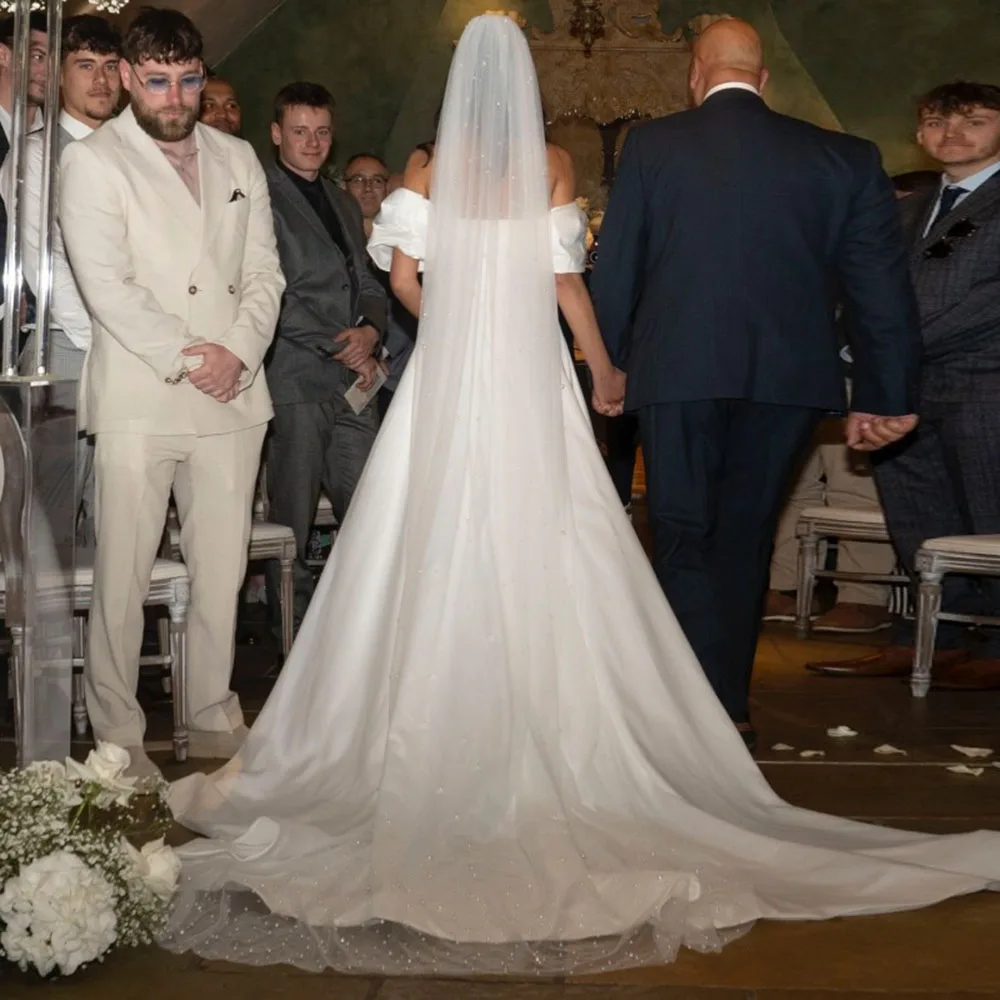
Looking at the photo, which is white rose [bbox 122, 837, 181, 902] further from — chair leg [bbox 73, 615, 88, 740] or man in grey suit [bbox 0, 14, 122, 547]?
man in grey suit [bbox 0, 14, 122, 547]

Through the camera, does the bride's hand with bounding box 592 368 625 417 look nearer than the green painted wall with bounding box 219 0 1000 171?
Yes

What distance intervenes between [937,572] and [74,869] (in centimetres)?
351

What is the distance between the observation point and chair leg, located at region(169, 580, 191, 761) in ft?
15.3

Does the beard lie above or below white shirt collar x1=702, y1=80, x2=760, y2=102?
below

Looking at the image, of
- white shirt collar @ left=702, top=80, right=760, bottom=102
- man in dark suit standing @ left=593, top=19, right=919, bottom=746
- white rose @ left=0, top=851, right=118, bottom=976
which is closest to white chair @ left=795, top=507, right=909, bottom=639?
man in dark suit standing @ left=593, top=19, right=919, bottom=746

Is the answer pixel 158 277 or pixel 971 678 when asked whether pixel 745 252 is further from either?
pixel 971 678

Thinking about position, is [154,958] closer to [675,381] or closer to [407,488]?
[407,488]

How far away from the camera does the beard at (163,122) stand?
14.5 ft

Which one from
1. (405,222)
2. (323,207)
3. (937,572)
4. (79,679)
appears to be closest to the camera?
(405,222)

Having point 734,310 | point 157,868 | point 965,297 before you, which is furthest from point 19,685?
point 965,297

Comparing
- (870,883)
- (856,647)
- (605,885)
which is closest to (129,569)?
(605,885)

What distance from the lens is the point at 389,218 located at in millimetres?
4164

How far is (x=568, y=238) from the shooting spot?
4.09 meters

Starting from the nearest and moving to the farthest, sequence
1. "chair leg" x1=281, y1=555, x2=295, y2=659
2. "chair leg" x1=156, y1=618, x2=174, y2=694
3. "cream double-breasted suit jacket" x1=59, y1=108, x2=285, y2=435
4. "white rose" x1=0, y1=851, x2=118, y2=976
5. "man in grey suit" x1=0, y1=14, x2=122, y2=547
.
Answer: "white rose" x1=0, y1=851, x2=118, y2=976 < "cream double-breasted suit jacket" x1=59, y1=108, x2=285, y2=435 < "man in grey suit" x1=0, y1=14, x2=122, y2=547 < "chair leg" x1=156, y1=618, x2=174, y2=694 < "chair leg" x1=281, y1=555, x2=295, y2=659
